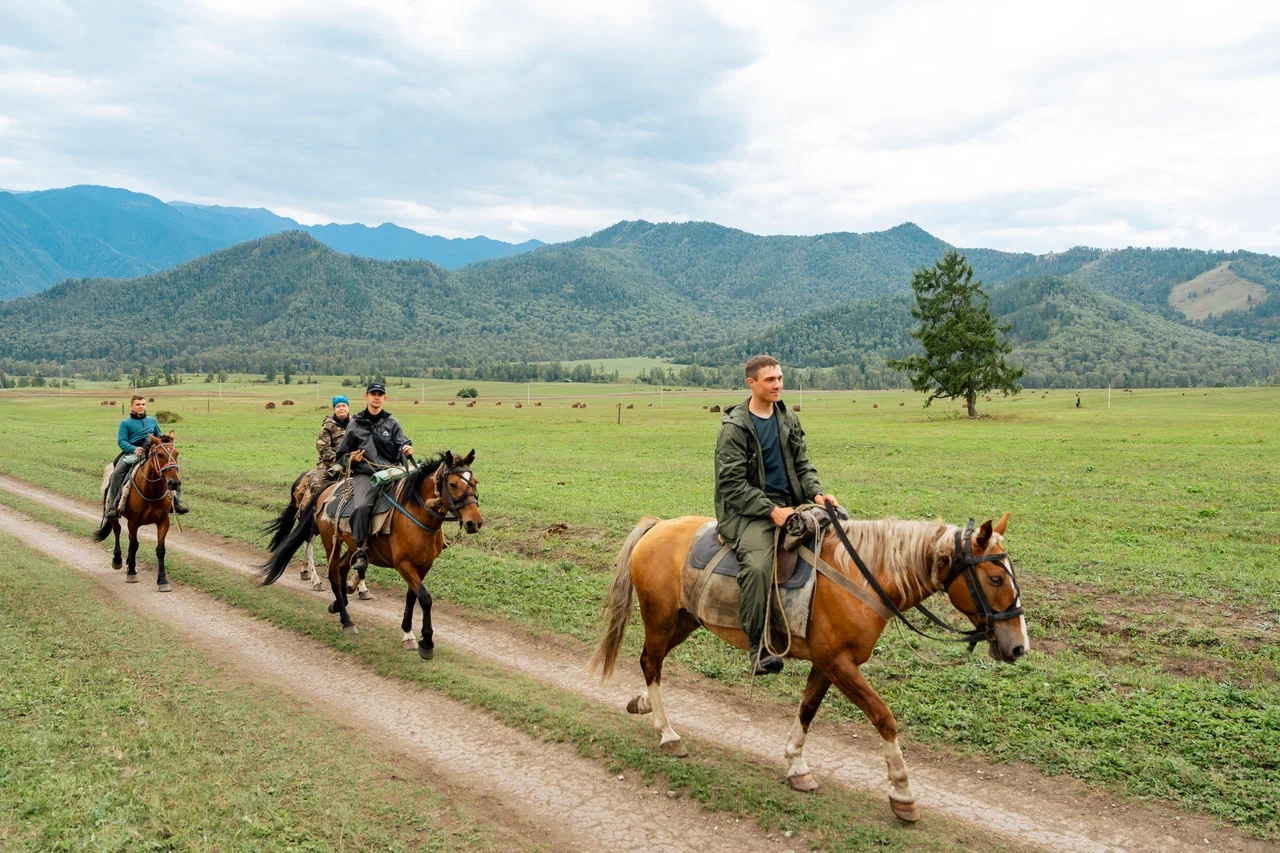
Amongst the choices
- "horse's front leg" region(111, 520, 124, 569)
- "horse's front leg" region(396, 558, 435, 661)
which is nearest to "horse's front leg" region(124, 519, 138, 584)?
"horse's front leg" region(111, 520, 124, 569)

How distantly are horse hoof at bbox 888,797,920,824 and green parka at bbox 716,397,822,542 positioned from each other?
8.24 feet

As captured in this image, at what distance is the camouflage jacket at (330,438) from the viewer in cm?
1416

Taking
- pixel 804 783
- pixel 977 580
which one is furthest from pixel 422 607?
pixel 977 580

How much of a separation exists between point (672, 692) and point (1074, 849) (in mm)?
4309

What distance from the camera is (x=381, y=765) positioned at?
701cm

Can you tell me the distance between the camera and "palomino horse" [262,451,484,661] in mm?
10281

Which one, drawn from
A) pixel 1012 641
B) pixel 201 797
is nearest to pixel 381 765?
pixel 201 797

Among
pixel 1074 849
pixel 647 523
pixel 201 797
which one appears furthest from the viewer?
pixel 647 523

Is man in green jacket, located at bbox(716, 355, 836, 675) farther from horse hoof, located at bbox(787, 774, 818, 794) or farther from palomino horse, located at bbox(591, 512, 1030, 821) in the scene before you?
horse hoof, located at bbox(787, 774, 818, 794)

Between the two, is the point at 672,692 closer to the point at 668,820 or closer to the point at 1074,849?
the point at 668,820

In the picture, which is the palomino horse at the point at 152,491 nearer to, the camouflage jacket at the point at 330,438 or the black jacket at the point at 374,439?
the camouflage jacket at the point at 330,438

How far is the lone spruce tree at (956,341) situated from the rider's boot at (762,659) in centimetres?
5596

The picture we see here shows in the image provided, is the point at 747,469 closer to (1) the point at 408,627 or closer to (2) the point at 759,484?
(2) the point at 759,484

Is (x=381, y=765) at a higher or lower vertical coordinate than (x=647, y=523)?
lower
